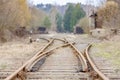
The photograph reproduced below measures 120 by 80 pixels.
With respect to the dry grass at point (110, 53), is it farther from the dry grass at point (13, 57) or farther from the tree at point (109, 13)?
the tree at point (109, 13)

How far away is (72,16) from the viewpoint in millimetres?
121875

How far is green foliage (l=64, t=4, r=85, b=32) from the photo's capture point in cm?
11806

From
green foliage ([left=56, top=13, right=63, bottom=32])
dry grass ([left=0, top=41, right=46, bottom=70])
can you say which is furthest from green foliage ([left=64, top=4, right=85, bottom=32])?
dry grass ([left=0, top=41, right=46, bottom=70])

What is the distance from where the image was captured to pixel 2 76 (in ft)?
29.7

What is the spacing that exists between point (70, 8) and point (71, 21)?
827 centimetres

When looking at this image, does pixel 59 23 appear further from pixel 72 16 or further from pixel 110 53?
pixel 110 53

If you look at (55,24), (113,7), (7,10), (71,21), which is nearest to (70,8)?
(71,21)

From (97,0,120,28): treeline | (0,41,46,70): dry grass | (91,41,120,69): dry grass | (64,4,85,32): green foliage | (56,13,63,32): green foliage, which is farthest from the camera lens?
(56,13,63,32): green foliage

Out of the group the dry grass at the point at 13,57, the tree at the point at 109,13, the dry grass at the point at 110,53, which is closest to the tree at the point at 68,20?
the tree at the point at 109,13

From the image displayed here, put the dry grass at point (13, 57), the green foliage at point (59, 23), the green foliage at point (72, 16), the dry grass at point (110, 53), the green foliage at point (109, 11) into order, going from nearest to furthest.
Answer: the dry grass at point (13, 57) < the dry grass at point (110, 53) < the green foliage at point (109, 11) < the green foliage at point (72, 16) < the green foliage at point (59, 23)

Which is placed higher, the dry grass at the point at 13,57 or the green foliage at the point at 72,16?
the dry grass at the point at 13,57

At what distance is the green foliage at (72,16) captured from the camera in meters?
118

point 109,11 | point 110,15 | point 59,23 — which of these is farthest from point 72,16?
point 110,15

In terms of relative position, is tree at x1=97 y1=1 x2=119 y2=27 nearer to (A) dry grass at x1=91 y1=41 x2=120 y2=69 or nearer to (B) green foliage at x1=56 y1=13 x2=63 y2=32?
(A) dry grass at x1=91 y1=41 x2=120 y2=69
